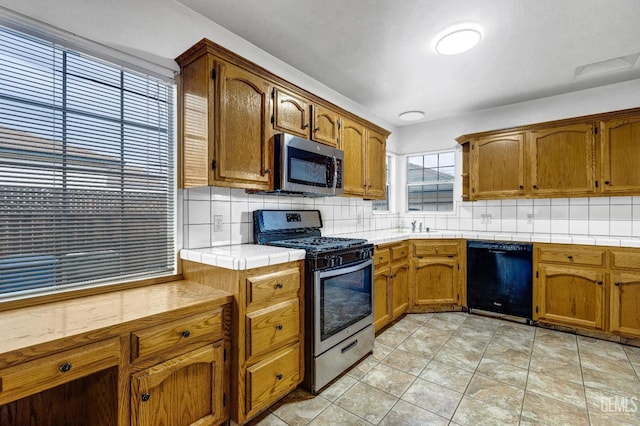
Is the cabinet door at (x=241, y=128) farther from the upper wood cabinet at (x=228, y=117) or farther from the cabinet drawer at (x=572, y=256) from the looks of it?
the cabinet drawer at (x=572, y=256)

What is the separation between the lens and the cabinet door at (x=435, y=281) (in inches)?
137

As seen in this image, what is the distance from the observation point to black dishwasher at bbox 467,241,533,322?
3127 mm

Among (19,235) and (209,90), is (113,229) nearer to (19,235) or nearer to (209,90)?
(19,235)

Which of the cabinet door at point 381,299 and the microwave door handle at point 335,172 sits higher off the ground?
the microwave door handle at point 335,172

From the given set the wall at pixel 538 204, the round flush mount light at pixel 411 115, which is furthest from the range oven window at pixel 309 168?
the wall at pixel 538 204

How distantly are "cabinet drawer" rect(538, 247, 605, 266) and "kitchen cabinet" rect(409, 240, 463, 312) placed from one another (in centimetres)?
81

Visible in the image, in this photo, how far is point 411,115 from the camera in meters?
3.87

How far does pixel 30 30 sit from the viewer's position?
1438 mm

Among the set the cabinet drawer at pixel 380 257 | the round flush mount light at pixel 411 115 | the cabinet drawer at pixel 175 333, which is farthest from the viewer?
the round flush mount light at pixel 411 115

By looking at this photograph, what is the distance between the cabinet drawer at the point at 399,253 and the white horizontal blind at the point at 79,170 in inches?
81.2

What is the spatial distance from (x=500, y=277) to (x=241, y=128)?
302cm

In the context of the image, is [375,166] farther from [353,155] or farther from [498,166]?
[498,166]

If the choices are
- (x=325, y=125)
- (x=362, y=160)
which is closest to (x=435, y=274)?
(x=362, y=160)

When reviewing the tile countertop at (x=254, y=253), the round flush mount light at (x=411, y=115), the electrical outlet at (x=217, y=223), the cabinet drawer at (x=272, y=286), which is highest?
the round flush mount light at (x=411, y=115)
